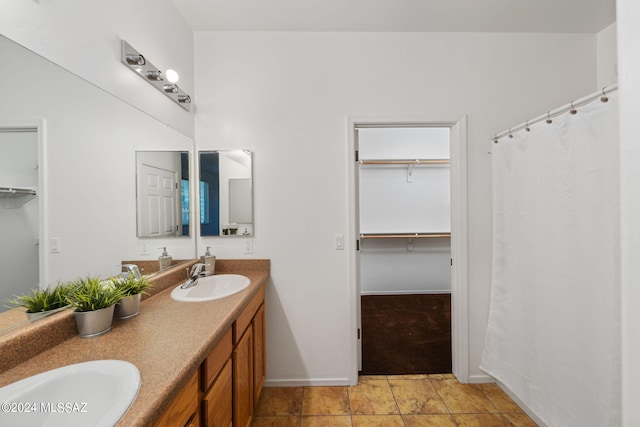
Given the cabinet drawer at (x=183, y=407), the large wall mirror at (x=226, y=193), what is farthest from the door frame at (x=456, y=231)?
the cabinet drawer at (x=183, y=407)

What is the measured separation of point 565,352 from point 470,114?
1.61 metres

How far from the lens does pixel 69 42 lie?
3.58 feet

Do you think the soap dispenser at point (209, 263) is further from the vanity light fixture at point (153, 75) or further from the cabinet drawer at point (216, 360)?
the vanity light fixture at point (153, 75)

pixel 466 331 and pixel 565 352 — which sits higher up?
pixel 565 352

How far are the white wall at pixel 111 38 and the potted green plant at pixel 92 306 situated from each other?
2.90ft

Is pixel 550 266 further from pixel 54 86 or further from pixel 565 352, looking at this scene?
pixel 54 86

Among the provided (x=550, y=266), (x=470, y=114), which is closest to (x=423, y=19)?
(x=470, y=114)

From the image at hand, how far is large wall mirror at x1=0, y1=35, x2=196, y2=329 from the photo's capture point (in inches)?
33.6

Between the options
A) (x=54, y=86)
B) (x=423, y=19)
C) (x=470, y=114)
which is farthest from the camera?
(x=470, y=114)

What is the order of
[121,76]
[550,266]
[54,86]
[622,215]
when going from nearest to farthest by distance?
1. [622,215]
2. [54,86]
3. [121,76]
4. [550,266]

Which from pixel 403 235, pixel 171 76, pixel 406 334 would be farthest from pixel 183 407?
pixel 403 235

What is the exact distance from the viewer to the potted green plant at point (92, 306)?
972 mm

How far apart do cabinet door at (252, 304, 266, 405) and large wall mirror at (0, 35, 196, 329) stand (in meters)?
0.78

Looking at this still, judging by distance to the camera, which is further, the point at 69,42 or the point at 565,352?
the point at 565,352
